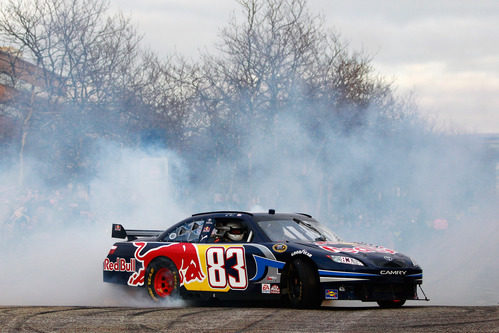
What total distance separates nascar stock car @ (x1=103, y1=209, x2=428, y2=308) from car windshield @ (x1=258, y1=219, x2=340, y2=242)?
1 centimetres

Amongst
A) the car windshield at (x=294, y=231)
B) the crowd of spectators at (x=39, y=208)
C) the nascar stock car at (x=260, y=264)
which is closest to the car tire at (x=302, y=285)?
the nascar stock car at (x=260, y=264)

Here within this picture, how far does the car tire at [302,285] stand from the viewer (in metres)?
9.10

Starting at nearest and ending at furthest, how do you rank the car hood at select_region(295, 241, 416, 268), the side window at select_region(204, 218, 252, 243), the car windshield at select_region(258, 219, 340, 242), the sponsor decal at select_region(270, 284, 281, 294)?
1. the car hood at select_region(295, 241, 416, 268)
2. the sponsor decal at select_region(270, 284, 281, 294)
3. the car windshield at select_region(258, 219, 340, 242)
4. the side window at select_region(204, 218, 252, 243)

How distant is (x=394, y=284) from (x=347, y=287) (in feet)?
1.96

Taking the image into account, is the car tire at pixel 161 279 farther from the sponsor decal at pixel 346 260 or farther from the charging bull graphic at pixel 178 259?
the sponsor decal at pixel 346 260

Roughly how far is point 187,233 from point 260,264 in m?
1.47

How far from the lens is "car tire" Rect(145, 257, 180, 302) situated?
10.6 m

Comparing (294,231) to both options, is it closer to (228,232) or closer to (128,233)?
(228,232)

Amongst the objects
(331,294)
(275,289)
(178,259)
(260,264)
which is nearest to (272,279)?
(275,289)

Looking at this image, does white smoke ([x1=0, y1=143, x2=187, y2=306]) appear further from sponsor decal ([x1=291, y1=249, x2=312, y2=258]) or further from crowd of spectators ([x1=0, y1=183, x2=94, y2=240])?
sponsor decal ([x1=291, y1=249, x2=312, y2=258])

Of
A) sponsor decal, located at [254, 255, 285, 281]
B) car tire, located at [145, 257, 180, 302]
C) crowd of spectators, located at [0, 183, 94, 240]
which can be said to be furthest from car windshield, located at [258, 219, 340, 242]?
crowd of spectators, located at [0, 183, 94, 240]

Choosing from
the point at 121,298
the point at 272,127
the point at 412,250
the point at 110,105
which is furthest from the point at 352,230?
the point at 121,298

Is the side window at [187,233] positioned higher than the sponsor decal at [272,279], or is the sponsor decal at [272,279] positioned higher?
the side window at [187,233]

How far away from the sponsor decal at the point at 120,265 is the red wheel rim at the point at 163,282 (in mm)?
480
